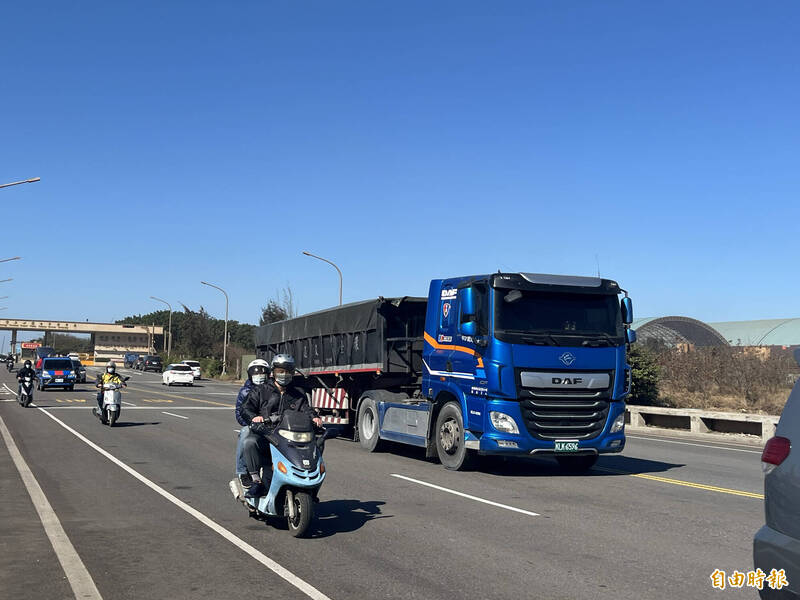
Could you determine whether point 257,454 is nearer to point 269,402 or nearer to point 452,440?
point 269,402

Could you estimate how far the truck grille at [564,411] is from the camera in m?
13.3

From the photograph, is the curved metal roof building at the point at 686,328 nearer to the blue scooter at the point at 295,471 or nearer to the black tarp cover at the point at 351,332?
the black tarp cover at the point at 351,332

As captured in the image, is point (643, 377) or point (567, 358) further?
point (643, 377)

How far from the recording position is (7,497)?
10.9 m

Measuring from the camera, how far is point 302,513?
27.4ft

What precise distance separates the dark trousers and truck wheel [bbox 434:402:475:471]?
17.8ft

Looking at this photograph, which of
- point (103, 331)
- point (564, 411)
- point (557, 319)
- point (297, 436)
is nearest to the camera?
point (297, 436)

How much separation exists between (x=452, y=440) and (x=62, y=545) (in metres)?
7.61

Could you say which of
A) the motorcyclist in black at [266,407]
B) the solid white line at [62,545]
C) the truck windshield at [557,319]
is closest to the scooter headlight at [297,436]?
the motorcyclist in black at [266,407]

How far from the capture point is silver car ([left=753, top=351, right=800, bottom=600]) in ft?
13.3

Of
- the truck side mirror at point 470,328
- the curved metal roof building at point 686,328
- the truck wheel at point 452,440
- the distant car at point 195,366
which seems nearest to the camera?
the truck side mirror at point 470,328

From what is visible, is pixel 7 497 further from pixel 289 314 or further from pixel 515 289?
pixel 289 314

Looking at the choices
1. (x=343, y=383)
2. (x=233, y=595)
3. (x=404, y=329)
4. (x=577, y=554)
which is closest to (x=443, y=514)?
(x=577, y=554)

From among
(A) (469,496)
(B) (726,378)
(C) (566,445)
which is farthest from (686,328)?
(A) (469,496)
